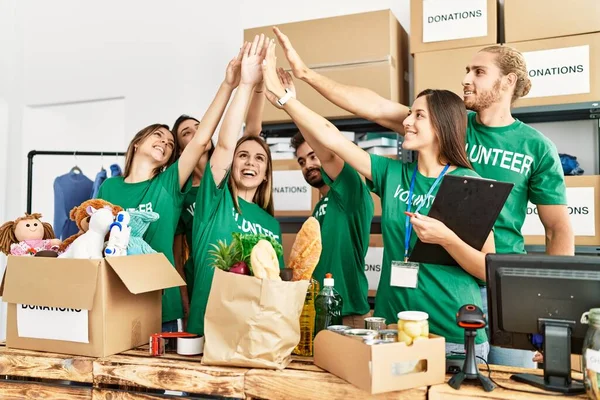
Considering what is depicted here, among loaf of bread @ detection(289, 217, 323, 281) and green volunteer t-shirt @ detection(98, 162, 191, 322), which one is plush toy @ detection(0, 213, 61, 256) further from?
loaf of bread @ detection(289, 217, 323, 281)

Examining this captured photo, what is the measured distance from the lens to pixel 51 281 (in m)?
1.44

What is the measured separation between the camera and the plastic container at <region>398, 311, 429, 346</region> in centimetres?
119

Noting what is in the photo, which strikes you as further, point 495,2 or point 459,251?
point 495,2

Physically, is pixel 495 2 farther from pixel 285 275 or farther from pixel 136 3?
pixel 136 3

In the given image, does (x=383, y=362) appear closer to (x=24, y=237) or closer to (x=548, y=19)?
(x=24, y=237)

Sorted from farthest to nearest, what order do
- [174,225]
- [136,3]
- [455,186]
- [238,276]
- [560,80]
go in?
[136,3] → [560,80] → [174,225] → [455,186] → [238,276]

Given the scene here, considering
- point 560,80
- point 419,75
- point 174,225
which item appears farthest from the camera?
point 419,75

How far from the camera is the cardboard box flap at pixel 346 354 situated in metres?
1.14

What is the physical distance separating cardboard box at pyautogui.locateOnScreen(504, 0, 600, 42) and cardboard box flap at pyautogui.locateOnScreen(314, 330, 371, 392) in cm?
193

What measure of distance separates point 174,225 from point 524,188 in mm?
1288

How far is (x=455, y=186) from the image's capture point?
4.62ft

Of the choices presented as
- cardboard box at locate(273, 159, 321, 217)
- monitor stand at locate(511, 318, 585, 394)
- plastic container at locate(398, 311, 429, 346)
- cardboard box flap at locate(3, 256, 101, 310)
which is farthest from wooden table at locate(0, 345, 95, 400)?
cardboard box at locate(273, 159, 321, 217)

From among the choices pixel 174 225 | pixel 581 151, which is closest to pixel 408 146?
pixel 174 225

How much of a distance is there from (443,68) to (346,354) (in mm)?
1902
